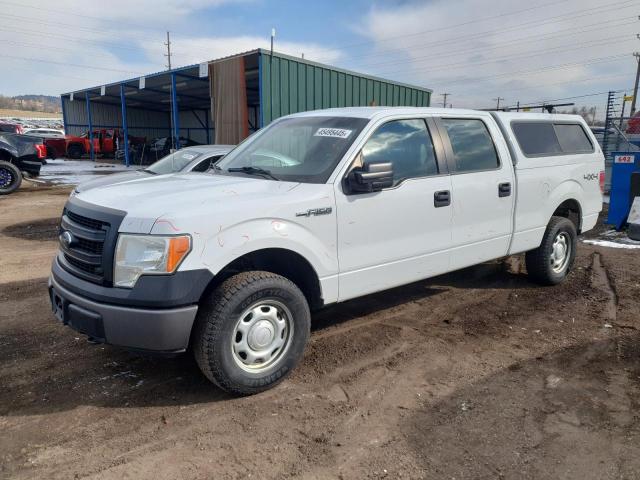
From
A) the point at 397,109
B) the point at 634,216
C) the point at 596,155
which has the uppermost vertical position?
the point at 397,109

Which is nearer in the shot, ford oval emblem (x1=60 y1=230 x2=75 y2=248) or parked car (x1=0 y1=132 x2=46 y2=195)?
ford oval emblem (x1=60 y1=230 x2=75 y2=248)

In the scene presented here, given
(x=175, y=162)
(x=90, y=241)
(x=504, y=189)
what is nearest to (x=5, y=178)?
(x=175, y=162)

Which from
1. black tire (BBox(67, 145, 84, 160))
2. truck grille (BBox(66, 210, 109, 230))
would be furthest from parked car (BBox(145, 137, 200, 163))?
truck grille (BBox(66, 210, 109, 230))

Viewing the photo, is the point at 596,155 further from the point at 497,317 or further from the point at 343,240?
the point at 343,240

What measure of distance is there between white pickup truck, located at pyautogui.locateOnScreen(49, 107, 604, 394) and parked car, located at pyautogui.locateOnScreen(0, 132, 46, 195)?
38.6ft

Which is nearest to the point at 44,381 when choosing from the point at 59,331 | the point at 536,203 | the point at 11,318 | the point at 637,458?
the point at 59,331

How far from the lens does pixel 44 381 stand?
3.55 m

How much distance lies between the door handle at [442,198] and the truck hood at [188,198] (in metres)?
1.23

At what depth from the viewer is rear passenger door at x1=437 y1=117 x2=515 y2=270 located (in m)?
4.48

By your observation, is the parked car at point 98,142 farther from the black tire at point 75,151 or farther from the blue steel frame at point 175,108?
the blue steel frame at point 175,108

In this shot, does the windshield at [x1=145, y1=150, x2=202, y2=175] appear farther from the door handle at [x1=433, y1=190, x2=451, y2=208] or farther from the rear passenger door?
the door handle at [x1=433, y1=190, x2=451, y2=208]

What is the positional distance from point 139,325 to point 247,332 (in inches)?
27.4

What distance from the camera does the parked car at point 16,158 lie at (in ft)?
44.6

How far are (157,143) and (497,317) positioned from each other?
25.0 meters
